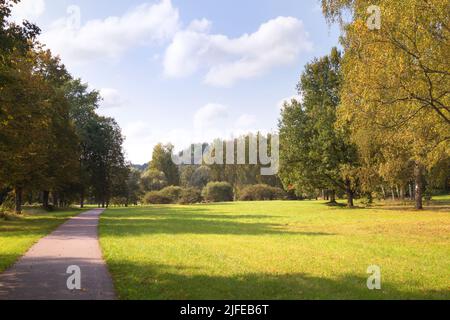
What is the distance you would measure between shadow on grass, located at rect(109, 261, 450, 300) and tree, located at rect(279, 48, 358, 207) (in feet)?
104

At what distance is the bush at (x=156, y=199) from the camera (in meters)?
81.3

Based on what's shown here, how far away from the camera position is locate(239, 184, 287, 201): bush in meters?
88.7

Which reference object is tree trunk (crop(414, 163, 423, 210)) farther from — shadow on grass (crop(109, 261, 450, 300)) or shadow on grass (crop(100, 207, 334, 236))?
shadow on grass (crop(109, 261, 450, 300))

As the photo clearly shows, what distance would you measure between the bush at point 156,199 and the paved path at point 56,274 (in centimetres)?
6580

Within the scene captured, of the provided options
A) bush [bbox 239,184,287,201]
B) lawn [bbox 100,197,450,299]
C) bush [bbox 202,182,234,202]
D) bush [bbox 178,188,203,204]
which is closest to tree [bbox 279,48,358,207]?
lawn [bbox 100,197,450,299]

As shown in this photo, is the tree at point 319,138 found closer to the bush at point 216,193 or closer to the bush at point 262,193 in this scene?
the bush at point 216,193

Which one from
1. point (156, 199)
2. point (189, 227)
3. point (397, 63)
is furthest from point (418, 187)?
point (156, 199)

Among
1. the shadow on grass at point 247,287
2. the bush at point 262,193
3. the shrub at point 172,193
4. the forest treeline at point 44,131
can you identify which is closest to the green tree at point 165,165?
the bush at point 262,193

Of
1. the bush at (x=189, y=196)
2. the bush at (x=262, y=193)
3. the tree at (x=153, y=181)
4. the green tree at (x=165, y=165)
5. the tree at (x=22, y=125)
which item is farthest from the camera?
the green tree at (x=165, y=165)

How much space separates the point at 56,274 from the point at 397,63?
13.6 metres
